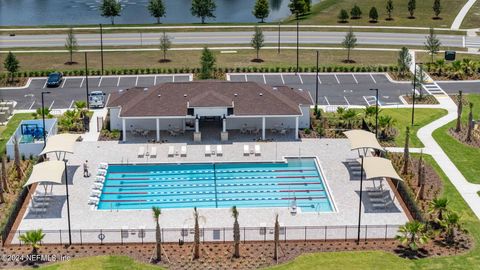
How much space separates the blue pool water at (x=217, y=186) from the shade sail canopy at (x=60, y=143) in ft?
12.3

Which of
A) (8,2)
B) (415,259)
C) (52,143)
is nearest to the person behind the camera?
(415,259)

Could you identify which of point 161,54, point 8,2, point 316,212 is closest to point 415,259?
point 316,212

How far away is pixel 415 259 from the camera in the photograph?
46.7 m

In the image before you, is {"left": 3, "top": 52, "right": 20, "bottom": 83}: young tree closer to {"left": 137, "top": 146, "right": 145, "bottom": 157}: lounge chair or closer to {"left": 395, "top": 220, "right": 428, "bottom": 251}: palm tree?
{"left": 137, "top": 146, "right": 145, "bottom": 157}: lounge chair

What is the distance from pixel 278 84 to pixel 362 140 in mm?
24117

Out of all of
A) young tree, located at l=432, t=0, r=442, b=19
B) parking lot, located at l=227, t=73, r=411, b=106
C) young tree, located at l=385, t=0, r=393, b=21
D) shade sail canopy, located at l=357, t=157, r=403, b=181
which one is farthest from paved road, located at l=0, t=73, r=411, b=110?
young tree, located at l=432, t=0, r=442, b=19

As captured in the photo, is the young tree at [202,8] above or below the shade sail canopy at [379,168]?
above

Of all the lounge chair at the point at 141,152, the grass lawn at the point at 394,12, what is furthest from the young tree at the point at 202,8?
the lounge chair at the point at 141,152

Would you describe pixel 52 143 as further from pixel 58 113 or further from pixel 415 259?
pixel 415 259

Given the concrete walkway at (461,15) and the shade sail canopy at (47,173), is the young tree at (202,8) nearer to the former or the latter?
the concrete walkway at (461,15)

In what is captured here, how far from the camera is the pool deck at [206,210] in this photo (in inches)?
2015

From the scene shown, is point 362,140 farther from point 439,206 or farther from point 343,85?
point 343,85

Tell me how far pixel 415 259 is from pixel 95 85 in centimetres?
4832

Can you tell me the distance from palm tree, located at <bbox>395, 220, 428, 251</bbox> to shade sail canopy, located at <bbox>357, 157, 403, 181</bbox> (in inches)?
280
